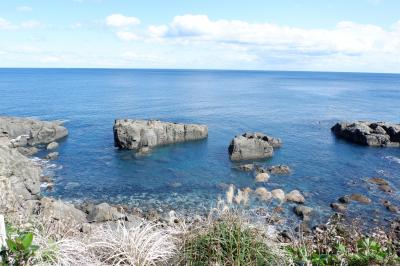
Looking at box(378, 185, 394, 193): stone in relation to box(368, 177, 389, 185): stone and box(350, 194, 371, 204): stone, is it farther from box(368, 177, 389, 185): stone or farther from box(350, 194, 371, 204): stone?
box(350, 194, 371, 204): stone

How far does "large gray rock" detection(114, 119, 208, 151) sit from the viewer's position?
56188 mm

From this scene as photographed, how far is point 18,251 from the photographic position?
721 centimetres

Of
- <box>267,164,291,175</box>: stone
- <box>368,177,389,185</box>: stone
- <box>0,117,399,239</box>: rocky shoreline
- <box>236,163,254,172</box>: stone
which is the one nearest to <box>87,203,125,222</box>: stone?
<box>0,117,399,239</box>: rocky shoreline

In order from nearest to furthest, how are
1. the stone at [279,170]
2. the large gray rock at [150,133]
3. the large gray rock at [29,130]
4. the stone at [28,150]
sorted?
the stone at [279,170] → the stone at [28,150] → the large gray rock at [150,133] → the large gray rock at [29,130]

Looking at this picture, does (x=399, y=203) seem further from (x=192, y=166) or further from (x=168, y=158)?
(x=168, y=158)

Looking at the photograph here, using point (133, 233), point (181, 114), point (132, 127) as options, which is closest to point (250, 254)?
point (133, 233)

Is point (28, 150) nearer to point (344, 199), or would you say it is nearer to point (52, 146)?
point (52, 146)

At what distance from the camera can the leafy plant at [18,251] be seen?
7.16 m

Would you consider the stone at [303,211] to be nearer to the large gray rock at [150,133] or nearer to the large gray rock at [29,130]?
the large gray rock at [150,133]

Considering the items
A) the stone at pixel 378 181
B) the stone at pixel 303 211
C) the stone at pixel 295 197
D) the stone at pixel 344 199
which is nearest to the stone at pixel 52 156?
the stone at pixel 295 197

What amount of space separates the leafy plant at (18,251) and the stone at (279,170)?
40.2m

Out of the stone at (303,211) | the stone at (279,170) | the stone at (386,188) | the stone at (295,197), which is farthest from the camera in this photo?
the stone at (279,170)

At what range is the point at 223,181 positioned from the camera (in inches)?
1688

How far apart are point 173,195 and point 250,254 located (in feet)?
102
